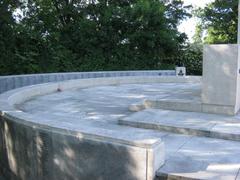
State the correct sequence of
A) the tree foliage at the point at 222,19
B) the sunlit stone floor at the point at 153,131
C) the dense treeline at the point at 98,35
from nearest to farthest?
the sunlit stone floor at the point at 153,131, the dense treeline at the point at 98,35, the tree foliage at the point at 222,19

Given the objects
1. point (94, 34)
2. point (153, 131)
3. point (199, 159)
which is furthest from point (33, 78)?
point (94, 34)

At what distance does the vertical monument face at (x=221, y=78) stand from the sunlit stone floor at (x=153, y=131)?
0.58 metres

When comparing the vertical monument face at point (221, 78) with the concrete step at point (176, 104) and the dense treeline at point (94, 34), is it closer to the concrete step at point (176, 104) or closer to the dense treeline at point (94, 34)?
the concrete step at point (176, 104)

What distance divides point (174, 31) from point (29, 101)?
1168cm

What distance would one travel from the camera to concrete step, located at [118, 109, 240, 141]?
167 inches

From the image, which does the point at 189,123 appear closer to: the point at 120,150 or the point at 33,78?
the point at 120,150

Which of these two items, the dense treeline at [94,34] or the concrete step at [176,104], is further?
the dense treeline at [94,34]

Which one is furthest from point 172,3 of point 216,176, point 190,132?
point 216,176

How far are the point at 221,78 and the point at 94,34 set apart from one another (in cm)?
1216

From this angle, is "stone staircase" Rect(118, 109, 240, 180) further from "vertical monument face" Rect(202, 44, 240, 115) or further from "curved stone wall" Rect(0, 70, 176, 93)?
"curved stone wall" Rect(0, 70, 176, 93)

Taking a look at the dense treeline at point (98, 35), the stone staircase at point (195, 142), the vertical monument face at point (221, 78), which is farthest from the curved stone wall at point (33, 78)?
the vertical monument face at point (221, 78)

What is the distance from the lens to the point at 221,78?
5.12 metres

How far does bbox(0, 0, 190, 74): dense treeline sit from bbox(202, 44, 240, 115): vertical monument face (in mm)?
9890

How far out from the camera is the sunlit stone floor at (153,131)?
3.07m
